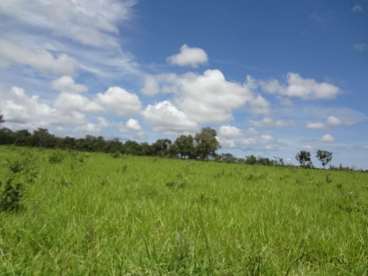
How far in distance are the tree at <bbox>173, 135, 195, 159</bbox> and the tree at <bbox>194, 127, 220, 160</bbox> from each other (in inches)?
74.0

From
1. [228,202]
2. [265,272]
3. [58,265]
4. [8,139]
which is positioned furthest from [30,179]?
[8,139]

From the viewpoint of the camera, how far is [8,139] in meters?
109

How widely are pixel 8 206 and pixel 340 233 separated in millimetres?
5197

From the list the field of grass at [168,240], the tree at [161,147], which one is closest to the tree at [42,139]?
the tree at [161,147]

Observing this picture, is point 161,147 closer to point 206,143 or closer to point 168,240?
point 206,143

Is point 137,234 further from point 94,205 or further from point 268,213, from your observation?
point 268,213

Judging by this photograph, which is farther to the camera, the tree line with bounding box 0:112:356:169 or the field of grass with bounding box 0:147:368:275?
the tree line with bounding box 0:112:356:169

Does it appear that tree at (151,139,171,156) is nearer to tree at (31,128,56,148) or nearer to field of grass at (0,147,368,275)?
tree at (31,128,56,148)

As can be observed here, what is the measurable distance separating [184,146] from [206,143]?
8304 mm

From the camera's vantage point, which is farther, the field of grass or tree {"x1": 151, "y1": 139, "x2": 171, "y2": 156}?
tree {"x1": 151, "y1": 139, "x2": 171, "y2": 156}

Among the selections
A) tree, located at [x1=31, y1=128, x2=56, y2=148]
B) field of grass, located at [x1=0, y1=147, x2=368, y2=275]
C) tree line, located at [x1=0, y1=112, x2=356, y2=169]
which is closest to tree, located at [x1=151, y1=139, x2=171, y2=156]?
tree line, located at [x1=0, y1=112, x2=356, y2=169]

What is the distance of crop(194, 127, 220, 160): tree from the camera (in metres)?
134

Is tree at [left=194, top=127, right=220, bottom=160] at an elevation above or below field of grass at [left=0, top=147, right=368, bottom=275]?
above

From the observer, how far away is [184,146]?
136625 millimetres
